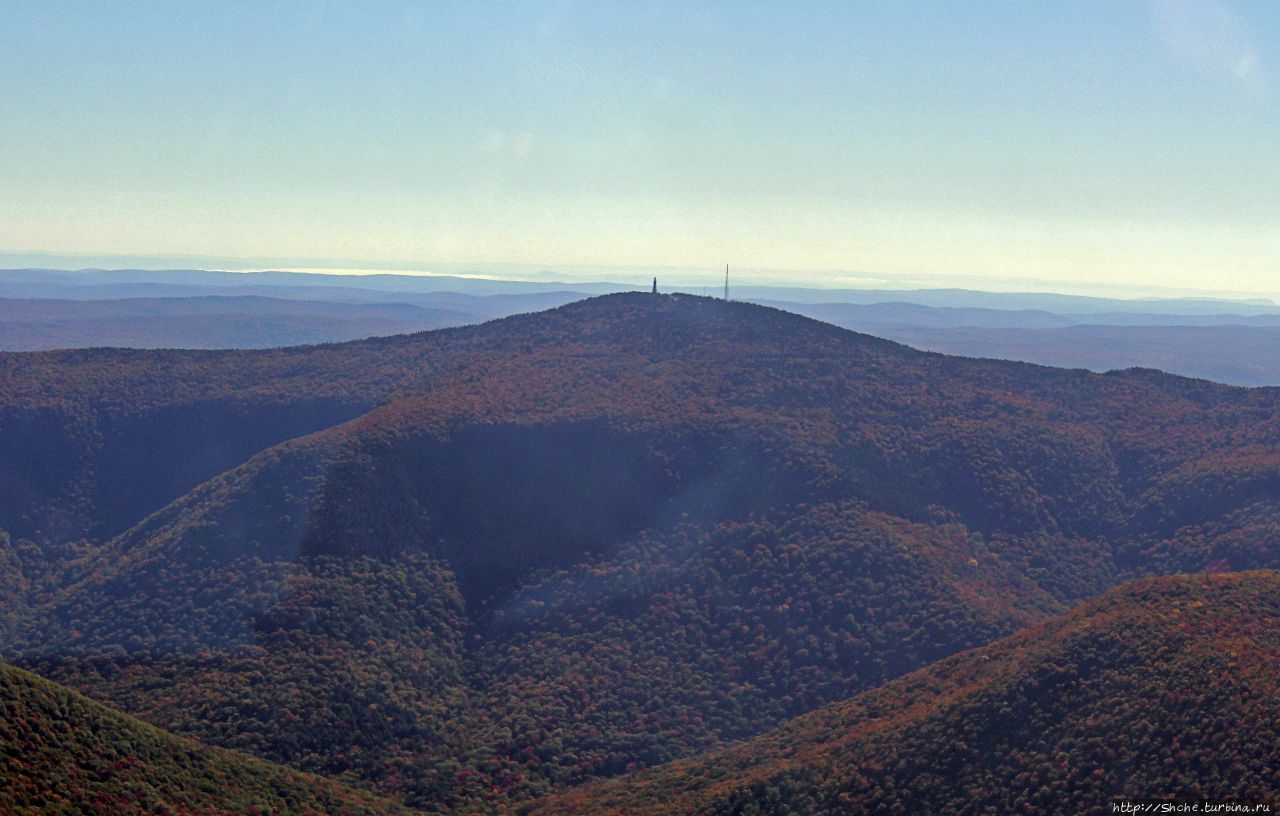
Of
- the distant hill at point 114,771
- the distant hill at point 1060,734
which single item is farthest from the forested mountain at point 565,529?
the distant hill at point 1060,734

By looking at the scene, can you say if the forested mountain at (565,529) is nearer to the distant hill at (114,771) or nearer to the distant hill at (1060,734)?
the distant hill at (114,771)

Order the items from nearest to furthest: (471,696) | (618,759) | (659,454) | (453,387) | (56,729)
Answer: (56,729)
(618,759)
(471,696)
(659,454)
(453,387)

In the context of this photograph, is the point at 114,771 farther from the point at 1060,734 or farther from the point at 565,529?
the point at 565,529

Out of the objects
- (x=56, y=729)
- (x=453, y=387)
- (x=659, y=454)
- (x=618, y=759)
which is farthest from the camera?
(x=453, y=387)

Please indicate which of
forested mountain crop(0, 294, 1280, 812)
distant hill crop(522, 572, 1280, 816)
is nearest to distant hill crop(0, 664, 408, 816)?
forested mountain crop(0, 294, 1280, 812)

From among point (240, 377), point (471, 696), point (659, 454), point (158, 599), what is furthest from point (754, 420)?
point (240, 377)

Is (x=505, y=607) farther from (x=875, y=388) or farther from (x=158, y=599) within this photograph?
(x=875, y=388)
